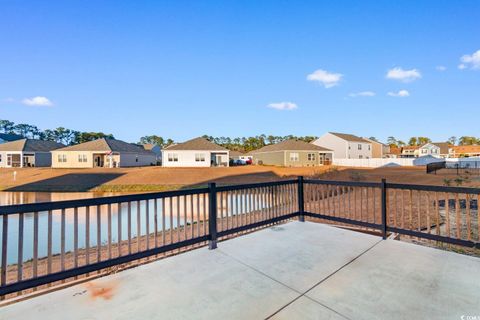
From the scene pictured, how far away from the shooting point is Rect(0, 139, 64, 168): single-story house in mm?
33375

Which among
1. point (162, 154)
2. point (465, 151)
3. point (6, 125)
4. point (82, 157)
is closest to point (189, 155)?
point (162, 154)

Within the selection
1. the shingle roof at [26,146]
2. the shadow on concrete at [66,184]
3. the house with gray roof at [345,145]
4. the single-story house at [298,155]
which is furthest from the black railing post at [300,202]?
the shingle roof at [26,146]

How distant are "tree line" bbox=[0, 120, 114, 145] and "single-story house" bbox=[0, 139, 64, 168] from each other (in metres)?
24.0

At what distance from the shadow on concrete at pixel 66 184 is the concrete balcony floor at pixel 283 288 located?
1832 centimetres

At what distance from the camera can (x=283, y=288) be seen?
260 centimetres

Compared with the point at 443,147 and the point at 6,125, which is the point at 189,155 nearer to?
the point at 443,147

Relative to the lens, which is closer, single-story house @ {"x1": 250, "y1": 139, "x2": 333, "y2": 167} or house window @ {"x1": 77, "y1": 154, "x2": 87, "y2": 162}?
house window @ {"x1": 77, "y1": 154, "x2": 87, "y2": 162}

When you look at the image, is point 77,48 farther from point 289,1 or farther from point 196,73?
point 289,1

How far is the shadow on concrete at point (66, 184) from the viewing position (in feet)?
60.6

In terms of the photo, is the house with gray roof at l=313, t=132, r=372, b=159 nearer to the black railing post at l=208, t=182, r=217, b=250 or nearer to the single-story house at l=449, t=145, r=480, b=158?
the single-story house at l=449, t=145, r=480, b=158

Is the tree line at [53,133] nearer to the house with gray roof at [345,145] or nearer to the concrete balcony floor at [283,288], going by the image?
the house with gray roof at [345,145]

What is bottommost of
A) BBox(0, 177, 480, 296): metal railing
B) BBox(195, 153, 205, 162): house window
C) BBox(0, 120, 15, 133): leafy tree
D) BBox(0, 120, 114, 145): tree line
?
BBox(0, 177, 480, 296): metal railing

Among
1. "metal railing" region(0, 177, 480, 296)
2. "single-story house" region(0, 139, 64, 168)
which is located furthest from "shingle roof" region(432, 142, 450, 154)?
"single-story house" region(0, 139, 64, 168)

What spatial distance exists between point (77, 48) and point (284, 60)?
14408 millimetres
